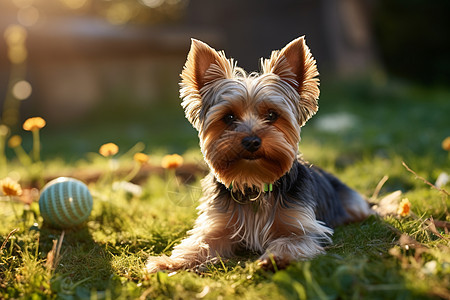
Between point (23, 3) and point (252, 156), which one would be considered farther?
point (23, 3)

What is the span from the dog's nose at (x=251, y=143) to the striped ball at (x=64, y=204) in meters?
1.92

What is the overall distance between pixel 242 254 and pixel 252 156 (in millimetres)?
972

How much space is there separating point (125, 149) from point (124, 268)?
6.20 m

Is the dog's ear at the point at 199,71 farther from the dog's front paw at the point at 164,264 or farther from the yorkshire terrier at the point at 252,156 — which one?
the dog's front paw at the point at 164,264

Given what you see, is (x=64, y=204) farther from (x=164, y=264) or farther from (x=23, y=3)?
(x=23, y=3)

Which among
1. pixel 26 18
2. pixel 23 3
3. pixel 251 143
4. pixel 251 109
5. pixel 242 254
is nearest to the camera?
pixel 251 143

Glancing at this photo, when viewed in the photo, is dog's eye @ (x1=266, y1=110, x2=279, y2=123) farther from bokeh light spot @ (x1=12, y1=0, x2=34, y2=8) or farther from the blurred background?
bokeh light spot @ (x1=12, y1=0, x2=34, y2=8)

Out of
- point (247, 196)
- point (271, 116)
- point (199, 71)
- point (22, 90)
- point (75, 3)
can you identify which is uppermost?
point (199, 71)

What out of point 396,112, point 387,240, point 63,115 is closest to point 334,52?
point 396,112

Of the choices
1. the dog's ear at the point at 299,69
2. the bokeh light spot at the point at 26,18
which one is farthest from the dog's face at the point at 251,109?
the bokeh light spot at the point at 26,18

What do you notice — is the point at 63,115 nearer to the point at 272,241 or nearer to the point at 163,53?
the point at 163,53

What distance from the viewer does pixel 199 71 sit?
3877 millimetres

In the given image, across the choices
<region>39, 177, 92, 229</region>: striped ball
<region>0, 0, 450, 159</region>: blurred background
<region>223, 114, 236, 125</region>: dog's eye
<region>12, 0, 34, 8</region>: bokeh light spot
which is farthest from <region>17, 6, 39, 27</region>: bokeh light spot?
<region>12, 0, 34, 8</region>: bokeh light spot

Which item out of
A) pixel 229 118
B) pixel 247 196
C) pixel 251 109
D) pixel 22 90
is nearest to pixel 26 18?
pixel 22 90
